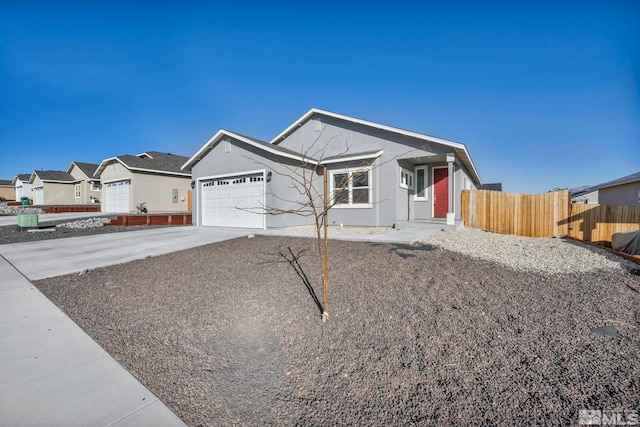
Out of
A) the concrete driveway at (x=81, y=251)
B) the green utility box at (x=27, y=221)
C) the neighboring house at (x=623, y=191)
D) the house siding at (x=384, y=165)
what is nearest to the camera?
the concrete driveway at (x=81, y=251)

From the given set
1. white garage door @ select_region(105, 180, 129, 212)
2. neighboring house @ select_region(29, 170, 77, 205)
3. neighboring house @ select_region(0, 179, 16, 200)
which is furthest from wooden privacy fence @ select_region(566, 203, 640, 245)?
neighboring house @ select_region(0, 179, 16, 200)

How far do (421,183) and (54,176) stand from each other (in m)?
36.3

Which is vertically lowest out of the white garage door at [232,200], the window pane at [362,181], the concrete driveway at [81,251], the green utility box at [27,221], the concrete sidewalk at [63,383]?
the concrete sidewalk at [63,383]

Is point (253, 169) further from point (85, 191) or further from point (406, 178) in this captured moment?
point (85, 191)

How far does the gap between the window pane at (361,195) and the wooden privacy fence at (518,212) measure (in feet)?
12.9

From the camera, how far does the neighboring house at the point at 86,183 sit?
2672 cm

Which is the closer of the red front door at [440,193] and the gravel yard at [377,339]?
the gravel yard at [377,339]

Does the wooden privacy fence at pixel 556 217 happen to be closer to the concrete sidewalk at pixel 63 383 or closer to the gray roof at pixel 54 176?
the concrete sidewalk at pixel 63 383

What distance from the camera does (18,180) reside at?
3997cm

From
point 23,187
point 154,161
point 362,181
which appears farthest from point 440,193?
point 23,187

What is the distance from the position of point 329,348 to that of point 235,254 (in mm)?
4270

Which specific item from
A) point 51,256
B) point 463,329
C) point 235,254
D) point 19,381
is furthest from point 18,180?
point 463,329

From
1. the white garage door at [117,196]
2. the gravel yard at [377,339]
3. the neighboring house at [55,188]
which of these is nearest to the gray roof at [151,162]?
the white garage door at [117,196]

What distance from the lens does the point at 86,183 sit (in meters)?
26.9
